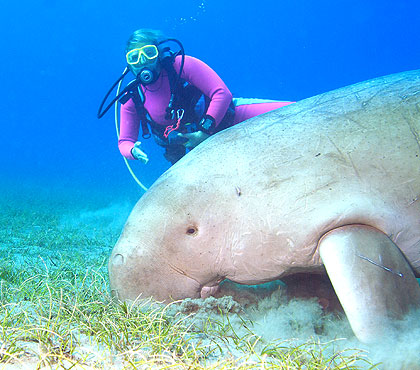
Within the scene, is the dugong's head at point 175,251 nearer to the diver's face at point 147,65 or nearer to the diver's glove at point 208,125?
the diver's glove at point 208,125

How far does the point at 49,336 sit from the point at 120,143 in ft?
14.9

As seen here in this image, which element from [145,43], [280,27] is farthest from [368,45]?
[145,43]

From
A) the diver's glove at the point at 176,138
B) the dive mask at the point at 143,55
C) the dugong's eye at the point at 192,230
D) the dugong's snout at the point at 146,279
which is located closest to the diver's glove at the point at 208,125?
the diver's glove at the point at 176,138

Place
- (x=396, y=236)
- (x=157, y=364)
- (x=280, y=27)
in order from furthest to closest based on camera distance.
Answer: (x=280, y=27)
(x=396, y=236)
(x=157, y=364)

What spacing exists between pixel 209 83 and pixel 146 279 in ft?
12.0

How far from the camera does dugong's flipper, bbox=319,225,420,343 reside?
1.66 m

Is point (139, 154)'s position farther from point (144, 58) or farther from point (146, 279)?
point (146, 279)

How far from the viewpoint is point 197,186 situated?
2428 millimetres

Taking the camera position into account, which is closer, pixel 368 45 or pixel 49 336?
pixel 49 336

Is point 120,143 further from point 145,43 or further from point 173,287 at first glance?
point 173,287

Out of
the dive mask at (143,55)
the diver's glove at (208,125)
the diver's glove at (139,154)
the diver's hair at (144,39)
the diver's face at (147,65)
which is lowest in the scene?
the diver's glove at (139,154)

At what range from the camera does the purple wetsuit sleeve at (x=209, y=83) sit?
4.88 metres

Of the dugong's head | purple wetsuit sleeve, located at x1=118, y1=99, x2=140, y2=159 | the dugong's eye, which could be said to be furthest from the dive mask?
the dugong's eye

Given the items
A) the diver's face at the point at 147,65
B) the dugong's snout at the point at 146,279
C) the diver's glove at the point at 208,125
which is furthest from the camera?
the diver's face at the point at 147,65
